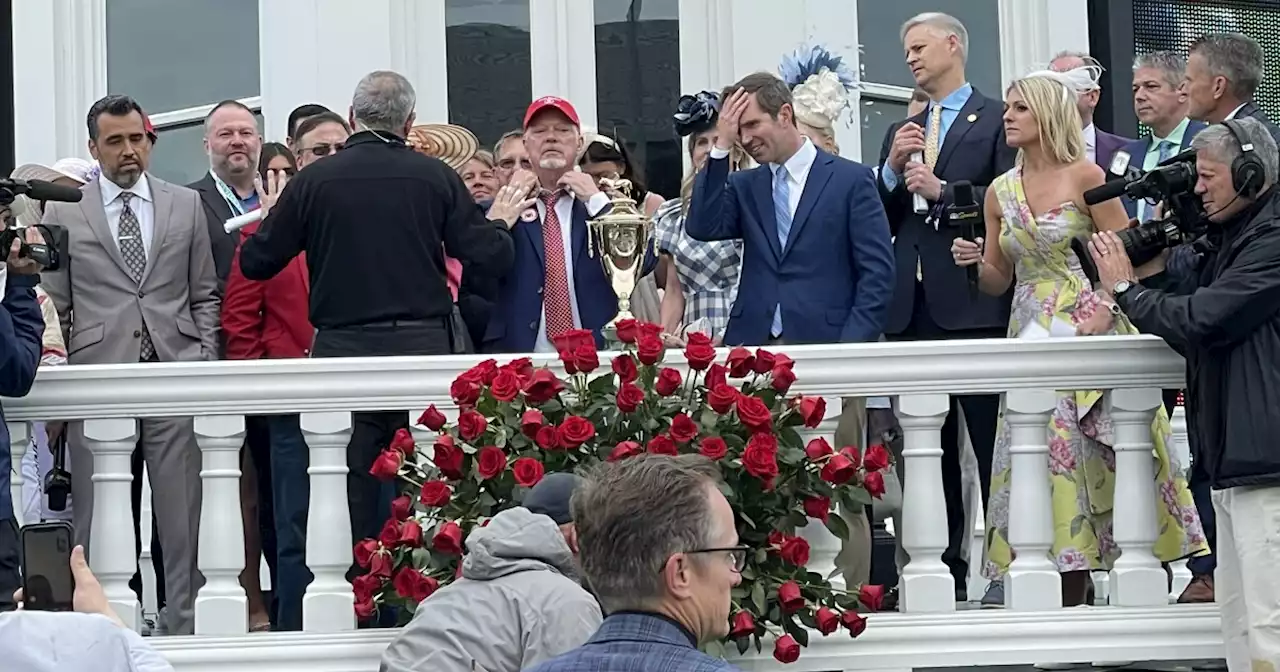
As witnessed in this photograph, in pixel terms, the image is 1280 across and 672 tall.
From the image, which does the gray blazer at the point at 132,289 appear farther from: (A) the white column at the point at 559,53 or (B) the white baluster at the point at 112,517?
(A) the white column at the point at 559,53

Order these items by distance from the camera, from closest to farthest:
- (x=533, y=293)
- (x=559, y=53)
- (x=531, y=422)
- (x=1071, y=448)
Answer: (x=531, y=422) → (x=1071, y=448) → (x=533, y=293) → (x=559, y=53)

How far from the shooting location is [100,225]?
24.5ft

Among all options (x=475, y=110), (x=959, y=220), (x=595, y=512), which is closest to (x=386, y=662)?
(x=595, y=512)

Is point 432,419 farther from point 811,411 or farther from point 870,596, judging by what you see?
point 870,596

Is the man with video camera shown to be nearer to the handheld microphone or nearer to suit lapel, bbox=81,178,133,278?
the handheld microphone

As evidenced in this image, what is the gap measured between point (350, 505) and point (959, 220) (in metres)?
2.20

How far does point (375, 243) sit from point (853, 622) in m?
1.96

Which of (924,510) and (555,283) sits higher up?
(555,283)

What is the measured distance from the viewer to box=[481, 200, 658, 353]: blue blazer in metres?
7.59

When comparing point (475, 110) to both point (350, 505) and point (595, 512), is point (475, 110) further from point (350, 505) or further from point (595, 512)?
point (595, 512)

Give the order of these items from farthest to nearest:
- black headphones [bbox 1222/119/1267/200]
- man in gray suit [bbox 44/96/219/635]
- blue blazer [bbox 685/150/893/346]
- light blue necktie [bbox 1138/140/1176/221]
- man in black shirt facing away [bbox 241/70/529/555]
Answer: light blue necktie [bbox 1138/140/1176/221] → man in gray suit [bbox 44/96/219/635] → blue blazer [bbox 685/150/893/346] → man in black shirt facing away [bbox 241/70/529/555] → black headphones [bbox 1222/119/1267/200]

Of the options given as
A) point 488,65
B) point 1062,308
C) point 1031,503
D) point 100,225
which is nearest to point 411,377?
point 100,225

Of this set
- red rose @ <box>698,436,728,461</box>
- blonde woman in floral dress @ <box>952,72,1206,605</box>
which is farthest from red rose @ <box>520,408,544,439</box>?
blonde woman in floral dress @ <box>952,72,1206,605</box>

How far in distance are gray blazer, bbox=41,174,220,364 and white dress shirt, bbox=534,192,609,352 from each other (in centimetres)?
111
